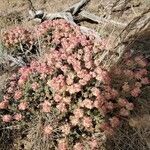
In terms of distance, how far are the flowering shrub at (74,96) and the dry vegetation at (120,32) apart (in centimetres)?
14

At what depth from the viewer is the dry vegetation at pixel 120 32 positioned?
3.81m

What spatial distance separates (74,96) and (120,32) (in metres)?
0.87

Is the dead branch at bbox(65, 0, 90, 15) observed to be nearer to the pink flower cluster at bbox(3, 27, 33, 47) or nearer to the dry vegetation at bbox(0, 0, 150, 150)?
the dry vegetation at bbox(0, 0, 150, 150)

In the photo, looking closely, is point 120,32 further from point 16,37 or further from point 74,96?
point 16,37

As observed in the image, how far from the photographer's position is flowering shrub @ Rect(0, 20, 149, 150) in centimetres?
441

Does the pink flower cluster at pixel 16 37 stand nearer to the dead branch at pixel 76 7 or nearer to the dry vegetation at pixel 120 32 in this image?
the dry vegetation at pixel 120 32

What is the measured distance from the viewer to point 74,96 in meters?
4.59

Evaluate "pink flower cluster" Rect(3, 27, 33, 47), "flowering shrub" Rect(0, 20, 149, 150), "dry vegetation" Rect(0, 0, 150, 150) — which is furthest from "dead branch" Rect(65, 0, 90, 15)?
"flowering shrub" Rect(0, 20, 149, 150)

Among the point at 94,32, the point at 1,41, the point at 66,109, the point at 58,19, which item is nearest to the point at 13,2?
the point at 58,19

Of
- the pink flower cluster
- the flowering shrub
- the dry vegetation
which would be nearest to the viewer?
the dry vegetation

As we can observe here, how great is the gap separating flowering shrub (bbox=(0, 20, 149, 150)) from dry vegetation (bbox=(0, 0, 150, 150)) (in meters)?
0.14

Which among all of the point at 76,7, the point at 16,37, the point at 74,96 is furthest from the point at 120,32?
the point at 76,7

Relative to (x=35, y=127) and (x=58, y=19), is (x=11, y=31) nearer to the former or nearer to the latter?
(x=58, y=19)

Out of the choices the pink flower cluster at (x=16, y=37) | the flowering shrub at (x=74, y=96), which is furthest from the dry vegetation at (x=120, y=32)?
the pink flower cluster at (x=16, y=37)
